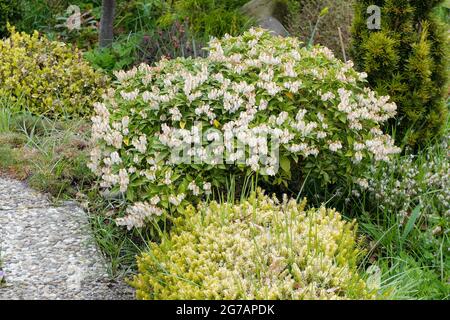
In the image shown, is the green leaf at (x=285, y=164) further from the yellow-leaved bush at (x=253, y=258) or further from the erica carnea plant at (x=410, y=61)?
the erica carnea plant at (x=410, y=61)

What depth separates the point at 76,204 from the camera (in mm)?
4949

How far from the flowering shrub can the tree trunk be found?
2.68 m

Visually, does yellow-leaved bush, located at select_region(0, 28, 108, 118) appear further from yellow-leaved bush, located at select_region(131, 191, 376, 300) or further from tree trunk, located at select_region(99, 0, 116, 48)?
yellow-leaved bush, located at select_region(131, 191, 376, 300)

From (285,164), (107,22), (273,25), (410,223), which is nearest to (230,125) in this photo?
(285,164)

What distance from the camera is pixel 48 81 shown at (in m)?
6.60

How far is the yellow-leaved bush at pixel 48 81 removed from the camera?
6398mm

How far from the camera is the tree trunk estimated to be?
7309mm

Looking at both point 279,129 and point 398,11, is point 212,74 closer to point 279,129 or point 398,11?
point 279,129

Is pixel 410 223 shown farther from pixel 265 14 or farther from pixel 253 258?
pixel 265 14

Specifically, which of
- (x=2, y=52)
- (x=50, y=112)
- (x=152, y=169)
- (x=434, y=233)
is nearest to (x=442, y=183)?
(x=434, y=233)

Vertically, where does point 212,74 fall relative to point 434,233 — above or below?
above

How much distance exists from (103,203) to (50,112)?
6.24ft

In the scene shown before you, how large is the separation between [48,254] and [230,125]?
53.4 inches

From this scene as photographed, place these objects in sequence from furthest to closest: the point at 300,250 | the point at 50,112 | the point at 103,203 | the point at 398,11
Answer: the point at 50,112
the point at 398,11
the point at 103,203
the point at 300,250
